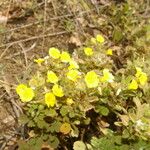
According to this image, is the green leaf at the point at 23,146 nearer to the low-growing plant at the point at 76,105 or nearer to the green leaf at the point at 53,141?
the low-growing plant at the point at 76,105

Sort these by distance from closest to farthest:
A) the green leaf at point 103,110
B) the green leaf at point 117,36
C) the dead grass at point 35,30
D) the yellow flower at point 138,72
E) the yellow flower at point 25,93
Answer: the yellow flower at point 25,93
the green leaf at point 103,110
the yellow flower at point 138,72
the dead grass at point 35,30
the green leaf at point 117,36

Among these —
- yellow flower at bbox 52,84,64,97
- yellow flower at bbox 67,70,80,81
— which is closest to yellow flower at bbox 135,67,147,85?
yellow flower at bbox 67,70,80,81

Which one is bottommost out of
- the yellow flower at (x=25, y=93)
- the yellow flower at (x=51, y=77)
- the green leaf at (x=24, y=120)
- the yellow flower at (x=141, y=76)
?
the green leaf at (x=24, y=120)

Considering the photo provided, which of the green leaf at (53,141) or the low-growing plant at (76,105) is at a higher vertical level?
the low-growing plant at (76,105)

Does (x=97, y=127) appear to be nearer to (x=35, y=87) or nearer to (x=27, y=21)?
(x=35, y=87)

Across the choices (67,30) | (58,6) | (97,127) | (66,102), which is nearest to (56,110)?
(66,102)

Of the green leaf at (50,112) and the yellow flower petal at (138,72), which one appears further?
the yellow flower petal at (138,72)

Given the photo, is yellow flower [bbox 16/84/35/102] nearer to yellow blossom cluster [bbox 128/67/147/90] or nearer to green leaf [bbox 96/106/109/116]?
green leaf [bbox 96/106/109/116]

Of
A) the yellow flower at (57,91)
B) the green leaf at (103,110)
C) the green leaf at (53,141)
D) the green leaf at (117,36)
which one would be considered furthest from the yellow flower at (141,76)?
the green leaf at (117,36)

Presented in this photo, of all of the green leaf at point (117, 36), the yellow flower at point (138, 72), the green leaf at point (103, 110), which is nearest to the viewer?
the green leaf at point (103, 110)
